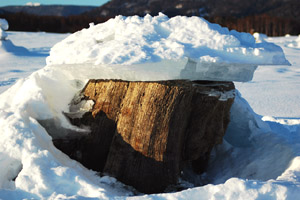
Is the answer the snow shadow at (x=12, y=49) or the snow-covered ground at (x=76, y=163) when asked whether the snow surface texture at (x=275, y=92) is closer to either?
the snow-covered ground at (x=76, y=163)

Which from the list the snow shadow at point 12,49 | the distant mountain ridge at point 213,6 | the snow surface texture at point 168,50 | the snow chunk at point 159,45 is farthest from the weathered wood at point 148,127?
the distant mountain ridge at point 213,6

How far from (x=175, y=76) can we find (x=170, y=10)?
77129mm

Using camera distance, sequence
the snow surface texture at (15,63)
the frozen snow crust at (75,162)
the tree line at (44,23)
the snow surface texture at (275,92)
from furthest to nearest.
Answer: the tree line at (44,23) → the snow surface texture at (15,63) → the snow surface texture at (275,92) → the frozen snow crust at (75,162)

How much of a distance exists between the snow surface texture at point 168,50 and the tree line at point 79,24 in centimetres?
2861

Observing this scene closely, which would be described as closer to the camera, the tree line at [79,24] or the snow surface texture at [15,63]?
the snow surface texture at [15,63]

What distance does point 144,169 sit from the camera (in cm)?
→ 220

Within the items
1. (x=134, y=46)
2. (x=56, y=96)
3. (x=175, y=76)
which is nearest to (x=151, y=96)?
(x=175, y=76)

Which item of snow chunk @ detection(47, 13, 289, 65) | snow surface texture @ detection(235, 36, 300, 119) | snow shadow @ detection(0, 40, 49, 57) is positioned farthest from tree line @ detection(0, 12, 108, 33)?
snow chunk @ detection(47, 13, 289, 65)

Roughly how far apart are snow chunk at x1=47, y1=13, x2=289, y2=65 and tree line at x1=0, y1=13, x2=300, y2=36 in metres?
28.6

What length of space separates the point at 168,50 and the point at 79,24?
35.7m

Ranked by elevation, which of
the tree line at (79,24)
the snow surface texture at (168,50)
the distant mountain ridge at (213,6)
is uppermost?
the snow surface texture at (168,50)

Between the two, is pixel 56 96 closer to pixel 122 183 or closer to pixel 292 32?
pixel 122 183

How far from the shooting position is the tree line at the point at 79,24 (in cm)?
3206

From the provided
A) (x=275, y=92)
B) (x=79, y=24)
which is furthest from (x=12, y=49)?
(x=79, y=24)
